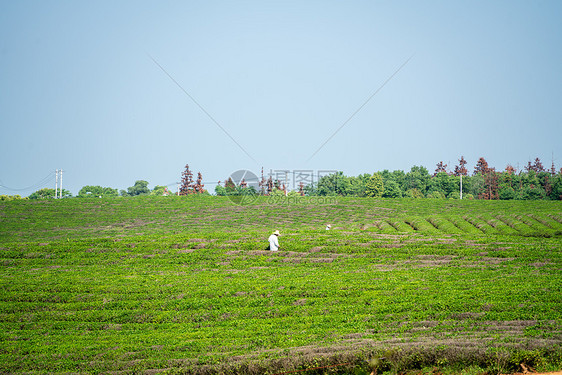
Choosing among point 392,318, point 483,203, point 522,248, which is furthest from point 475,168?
point 392,318

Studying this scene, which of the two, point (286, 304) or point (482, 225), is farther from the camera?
point (482, 225)

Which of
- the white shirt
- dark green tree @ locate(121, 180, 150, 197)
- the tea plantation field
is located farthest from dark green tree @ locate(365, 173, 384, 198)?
dark green tree @ locate(121, 180, 150, 197)

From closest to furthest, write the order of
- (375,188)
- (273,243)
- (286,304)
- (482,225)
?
(286,304) → (273,243) → (482,225) → (375,188)

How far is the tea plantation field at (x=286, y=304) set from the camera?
10.8 meters

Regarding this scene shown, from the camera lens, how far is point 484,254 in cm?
2348

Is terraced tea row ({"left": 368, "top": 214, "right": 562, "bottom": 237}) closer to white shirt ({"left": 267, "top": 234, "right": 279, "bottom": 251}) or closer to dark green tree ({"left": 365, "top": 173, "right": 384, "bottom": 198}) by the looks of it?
white shirt ({"left": 267, "top": 234, "right": 279, "bottom": 251})

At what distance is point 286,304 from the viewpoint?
53.2ft

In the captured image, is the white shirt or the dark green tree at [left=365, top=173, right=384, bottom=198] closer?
the white shirt

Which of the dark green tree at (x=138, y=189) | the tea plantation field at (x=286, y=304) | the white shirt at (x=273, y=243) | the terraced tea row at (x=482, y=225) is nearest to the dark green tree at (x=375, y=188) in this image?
the terraced tea row at (x=482, y=225)

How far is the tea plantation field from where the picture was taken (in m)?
10.8

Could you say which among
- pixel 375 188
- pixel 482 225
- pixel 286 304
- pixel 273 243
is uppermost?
pixel 375 188

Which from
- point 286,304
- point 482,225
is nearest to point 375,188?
point 482,225

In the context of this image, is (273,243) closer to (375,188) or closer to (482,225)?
(482,225)

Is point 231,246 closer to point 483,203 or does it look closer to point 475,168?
point 483,203
